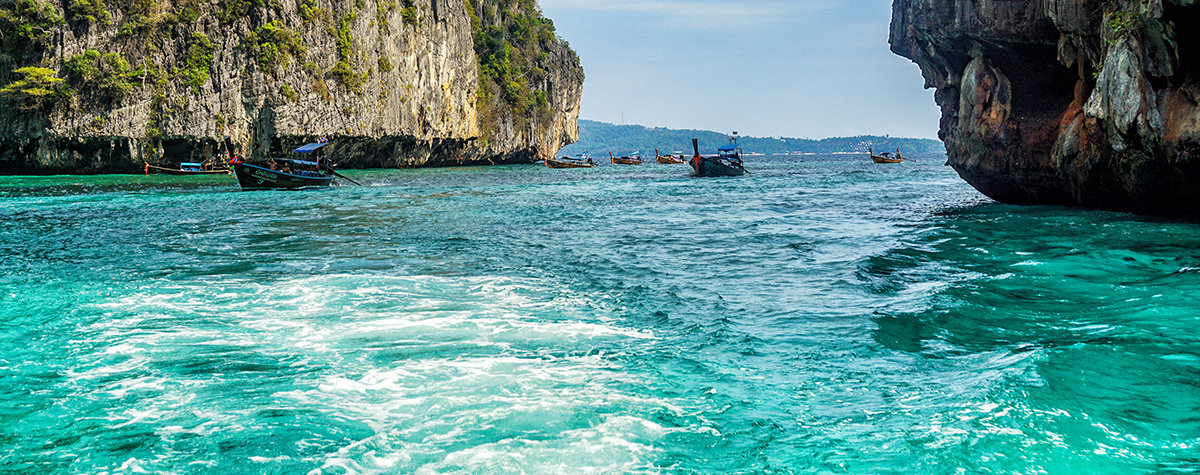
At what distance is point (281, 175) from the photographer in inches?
1293

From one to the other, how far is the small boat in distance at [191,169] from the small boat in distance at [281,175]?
16437 millimetres

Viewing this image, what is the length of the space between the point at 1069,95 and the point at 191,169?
46.3 m

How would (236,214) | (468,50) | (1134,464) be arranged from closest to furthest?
1. (1134,464)
2. (236,214)
3. (468,50)

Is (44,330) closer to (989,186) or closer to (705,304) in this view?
(705,304)

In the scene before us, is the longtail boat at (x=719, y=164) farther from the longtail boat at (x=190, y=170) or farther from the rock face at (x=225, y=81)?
the longtail boat at (x=190, y=170)

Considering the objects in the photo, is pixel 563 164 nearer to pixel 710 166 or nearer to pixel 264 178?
pixel 710 166

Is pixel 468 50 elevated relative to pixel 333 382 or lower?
elevated

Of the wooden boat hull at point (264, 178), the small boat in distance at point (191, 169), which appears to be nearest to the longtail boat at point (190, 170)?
the small boat in distance at point (191, 169)

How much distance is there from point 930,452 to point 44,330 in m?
8.37

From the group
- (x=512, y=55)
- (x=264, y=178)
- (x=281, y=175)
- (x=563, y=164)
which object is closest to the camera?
(x=264, y=178)

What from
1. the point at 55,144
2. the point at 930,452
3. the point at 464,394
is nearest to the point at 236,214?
the point at 464,394

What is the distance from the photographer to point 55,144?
45.4 meters

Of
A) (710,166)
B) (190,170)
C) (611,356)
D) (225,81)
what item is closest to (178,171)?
(190,170)

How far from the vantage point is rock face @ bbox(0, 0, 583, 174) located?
44.6 m
